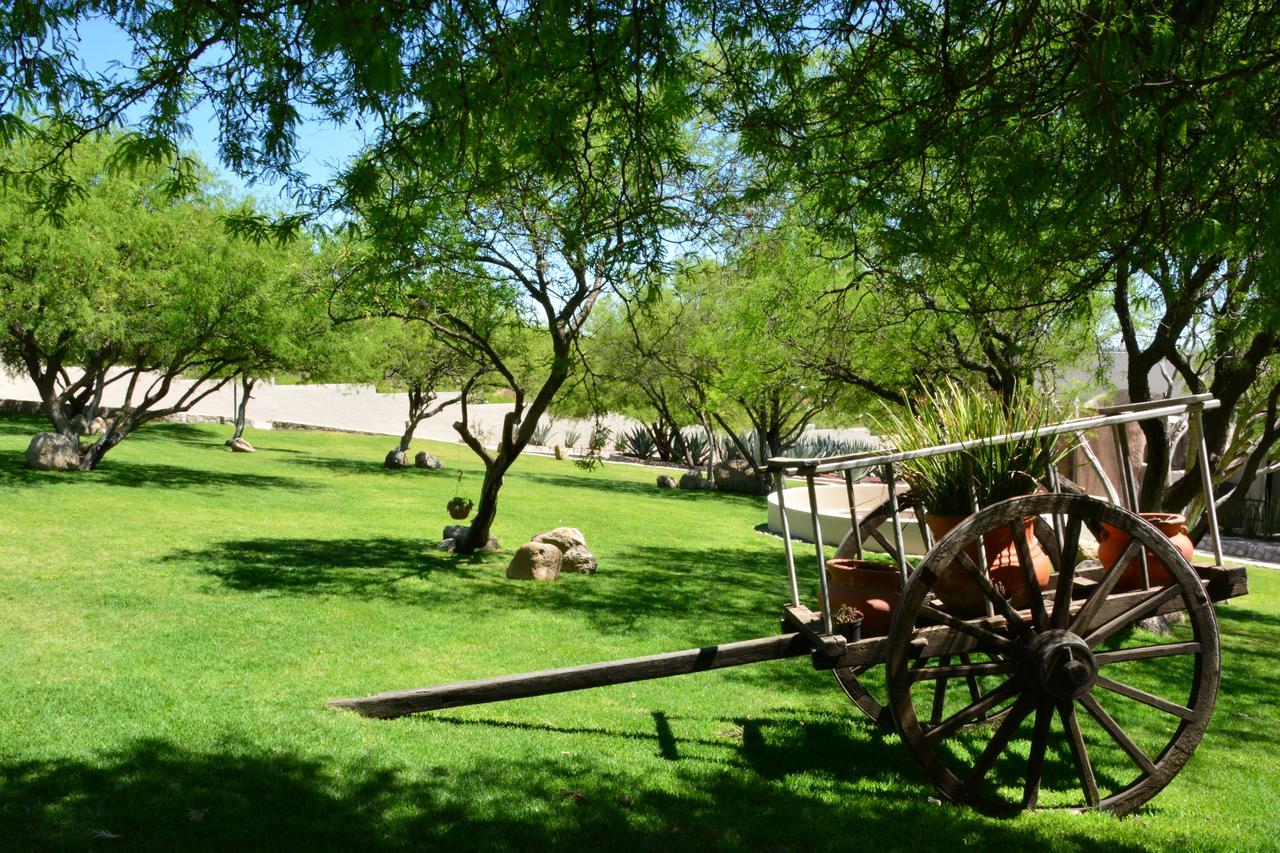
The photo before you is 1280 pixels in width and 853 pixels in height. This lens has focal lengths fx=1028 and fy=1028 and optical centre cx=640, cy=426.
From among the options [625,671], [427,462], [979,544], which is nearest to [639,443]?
[427,462]

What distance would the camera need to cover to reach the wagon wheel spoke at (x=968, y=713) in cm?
472

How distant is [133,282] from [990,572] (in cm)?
1786

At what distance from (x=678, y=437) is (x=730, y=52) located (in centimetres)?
3471

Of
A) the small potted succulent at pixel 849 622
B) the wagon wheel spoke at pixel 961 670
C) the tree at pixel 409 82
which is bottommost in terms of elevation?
the wagon wheel spoke at pixel 961 670

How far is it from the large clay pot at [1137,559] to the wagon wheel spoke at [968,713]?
2.62ft

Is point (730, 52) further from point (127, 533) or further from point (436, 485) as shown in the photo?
point (436, 485)

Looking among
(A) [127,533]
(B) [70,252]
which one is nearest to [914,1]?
(A) [127,533]

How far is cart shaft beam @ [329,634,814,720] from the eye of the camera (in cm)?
531

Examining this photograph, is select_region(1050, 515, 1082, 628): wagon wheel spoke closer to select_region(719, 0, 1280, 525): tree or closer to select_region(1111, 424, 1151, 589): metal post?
select_region(1111, 424, 1151, 589): metal post

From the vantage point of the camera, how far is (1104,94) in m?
4.82

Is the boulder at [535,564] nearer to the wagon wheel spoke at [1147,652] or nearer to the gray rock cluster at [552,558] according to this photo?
the gray rock cluster at [552,558]

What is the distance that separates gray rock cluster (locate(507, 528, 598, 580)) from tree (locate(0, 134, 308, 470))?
277 inches

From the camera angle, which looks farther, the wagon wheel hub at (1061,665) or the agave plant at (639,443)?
the agave plant at (639,443)

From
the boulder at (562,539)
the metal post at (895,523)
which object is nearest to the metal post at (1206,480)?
the metal post at (895,523)
